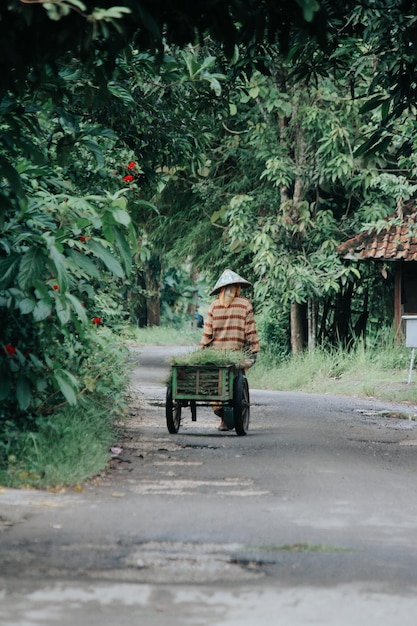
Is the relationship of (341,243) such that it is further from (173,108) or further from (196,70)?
(196,70)

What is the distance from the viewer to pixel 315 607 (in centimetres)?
600

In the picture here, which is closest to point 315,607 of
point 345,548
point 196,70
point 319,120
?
point 345,548

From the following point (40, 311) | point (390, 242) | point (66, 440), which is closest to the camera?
point (40, 311)

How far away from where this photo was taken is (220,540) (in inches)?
303

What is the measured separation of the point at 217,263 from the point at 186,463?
62.8 feet

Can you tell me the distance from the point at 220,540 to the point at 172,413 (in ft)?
22.4

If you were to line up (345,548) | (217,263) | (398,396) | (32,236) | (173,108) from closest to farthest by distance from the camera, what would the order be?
(345,548) → (32,236) → (173,108) → (398,396) → (217,263)

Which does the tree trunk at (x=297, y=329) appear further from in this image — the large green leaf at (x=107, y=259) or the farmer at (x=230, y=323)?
the large green leaf at (x=107, y=259)

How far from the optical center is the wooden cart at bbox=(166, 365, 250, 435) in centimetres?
1436

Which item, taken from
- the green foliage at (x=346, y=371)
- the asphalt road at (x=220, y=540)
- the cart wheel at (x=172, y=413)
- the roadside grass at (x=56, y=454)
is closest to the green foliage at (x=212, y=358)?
the cart wheel at (x=172, y=413)

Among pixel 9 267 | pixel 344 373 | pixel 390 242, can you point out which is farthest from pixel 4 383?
pixel 390 242

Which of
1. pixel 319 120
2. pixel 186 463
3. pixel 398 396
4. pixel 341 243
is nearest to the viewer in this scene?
pixel 186 463

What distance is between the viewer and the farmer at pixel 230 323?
15664 mm

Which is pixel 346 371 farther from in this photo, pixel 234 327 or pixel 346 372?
pixel 234 327
